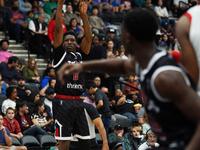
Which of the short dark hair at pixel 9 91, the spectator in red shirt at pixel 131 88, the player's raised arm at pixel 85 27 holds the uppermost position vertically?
the player's raised arm at pixel 85 27

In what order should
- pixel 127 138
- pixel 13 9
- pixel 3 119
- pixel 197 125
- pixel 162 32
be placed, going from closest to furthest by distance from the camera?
pixel 197 125, pixel 3 119, pixel 127 138, pixel 13 9, pixel 162 32

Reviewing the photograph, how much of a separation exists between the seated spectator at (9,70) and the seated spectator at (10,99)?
4.88ft

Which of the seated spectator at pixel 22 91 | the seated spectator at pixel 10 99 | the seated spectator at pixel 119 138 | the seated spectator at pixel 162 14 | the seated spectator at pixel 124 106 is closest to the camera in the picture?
the seated spectator at pixel 10 99

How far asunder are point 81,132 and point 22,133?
3.57 meters

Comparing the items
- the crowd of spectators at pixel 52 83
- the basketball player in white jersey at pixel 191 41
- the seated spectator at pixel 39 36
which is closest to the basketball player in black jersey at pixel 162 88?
the basketball player in white jersey at pixel 191 41

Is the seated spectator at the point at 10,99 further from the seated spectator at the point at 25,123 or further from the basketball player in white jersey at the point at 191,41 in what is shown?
the basketball player in white jersey at the point at 191,41

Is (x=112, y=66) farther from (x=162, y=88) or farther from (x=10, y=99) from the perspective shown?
(x=10, y=99)

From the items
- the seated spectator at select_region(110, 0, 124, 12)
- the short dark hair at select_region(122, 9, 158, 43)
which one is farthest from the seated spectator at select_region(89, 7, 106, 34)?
the short dark hair at select_region(122, 9, 158, 43)

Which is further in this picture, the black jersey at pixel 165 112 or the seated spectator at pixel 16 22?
the seated spectator at pixel 16 22

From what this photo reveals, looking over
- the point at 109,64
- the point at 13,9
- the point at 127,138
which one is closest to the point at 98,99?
the point at 127,138

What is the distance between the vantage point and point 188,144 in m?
2.46

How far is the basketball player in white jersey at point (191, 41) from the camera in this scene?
119 inches

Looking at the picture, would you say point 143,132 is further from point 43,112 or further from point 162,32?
point 162,32

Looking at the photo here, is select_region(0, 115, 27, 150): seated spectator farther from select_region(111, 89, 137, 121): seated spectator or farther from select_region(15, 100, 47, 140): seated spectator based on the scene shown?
select_region(111, 89, 137, 121): seated spectator
